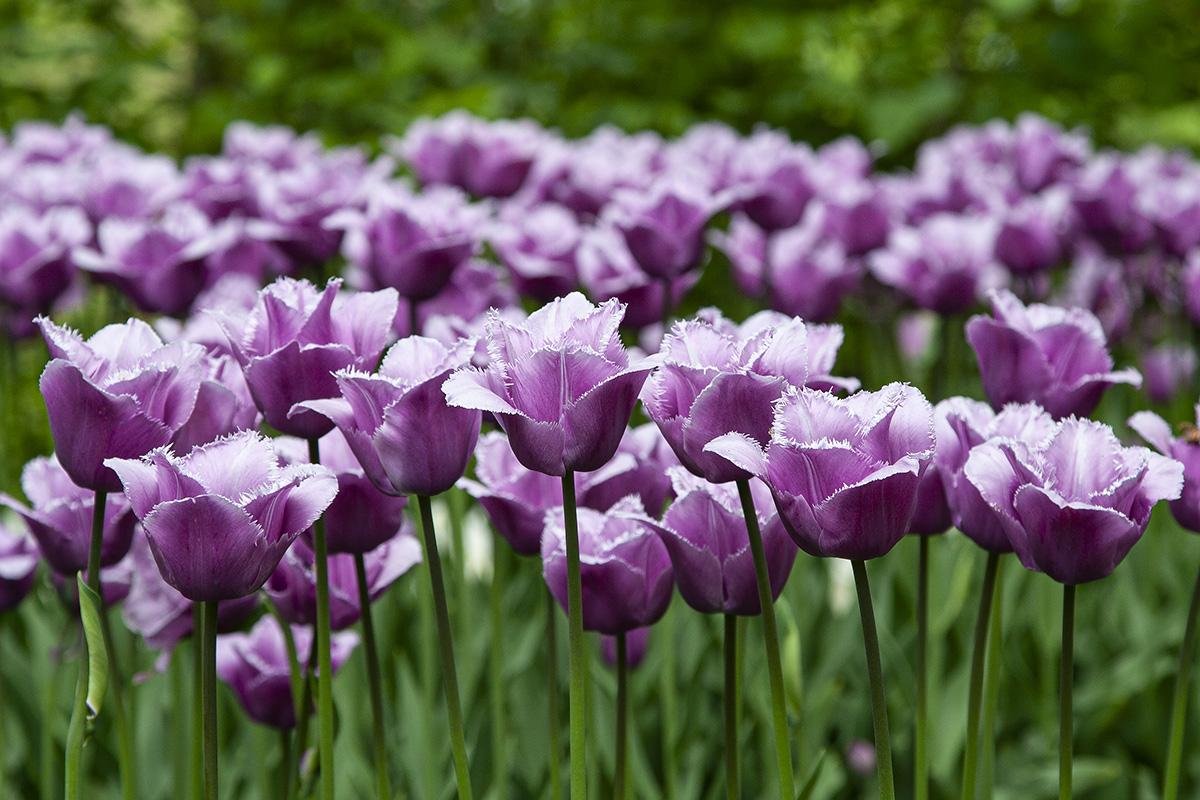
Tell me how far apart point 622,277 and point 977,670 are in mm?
971

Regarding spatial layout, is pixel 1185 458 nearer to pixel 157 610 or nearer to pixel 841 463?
pixel 841 463

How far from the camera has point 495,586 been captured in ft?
4.75

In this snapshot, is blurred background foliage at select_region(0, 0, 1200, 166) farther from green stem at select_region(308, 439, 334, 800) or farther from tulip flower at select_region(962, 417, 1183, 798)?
tulip flower at select_region(962, 417, 1183, 798)

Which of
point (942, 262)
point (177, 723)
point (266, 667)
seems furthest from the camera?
point (942, 262)

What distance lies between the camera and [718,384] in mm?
753

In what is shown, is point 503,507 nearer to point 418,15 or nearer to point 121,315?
point 121,315

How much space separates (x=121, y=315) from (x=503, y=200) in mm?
826

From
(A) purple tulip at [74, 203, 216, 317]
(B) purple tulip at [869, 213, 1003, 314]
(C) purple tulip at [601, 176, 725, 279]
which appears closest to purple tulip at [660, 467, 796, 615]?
(C) purple tulip at [601, 176, 725, 279]

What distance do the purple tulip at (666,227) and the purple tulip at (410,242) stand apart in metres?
0.26

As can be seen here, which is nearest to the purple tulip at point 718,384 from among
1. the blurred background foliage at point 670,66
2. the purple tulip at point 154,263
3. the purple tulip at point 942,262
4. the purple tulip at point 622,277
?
the purple tulip at point 622,277

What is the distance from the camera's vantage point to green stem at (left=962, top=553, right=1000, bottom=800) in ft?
3.21

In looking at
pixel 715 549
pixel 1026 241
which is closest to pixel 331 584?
pixel 715 549

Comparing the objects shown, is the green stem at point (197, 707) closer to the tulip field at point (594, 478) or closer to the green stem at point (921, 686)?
the tulip field at point (594, 478)

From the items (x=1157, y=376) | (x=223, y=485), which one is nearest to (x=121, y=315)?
(x=223, y=485)
